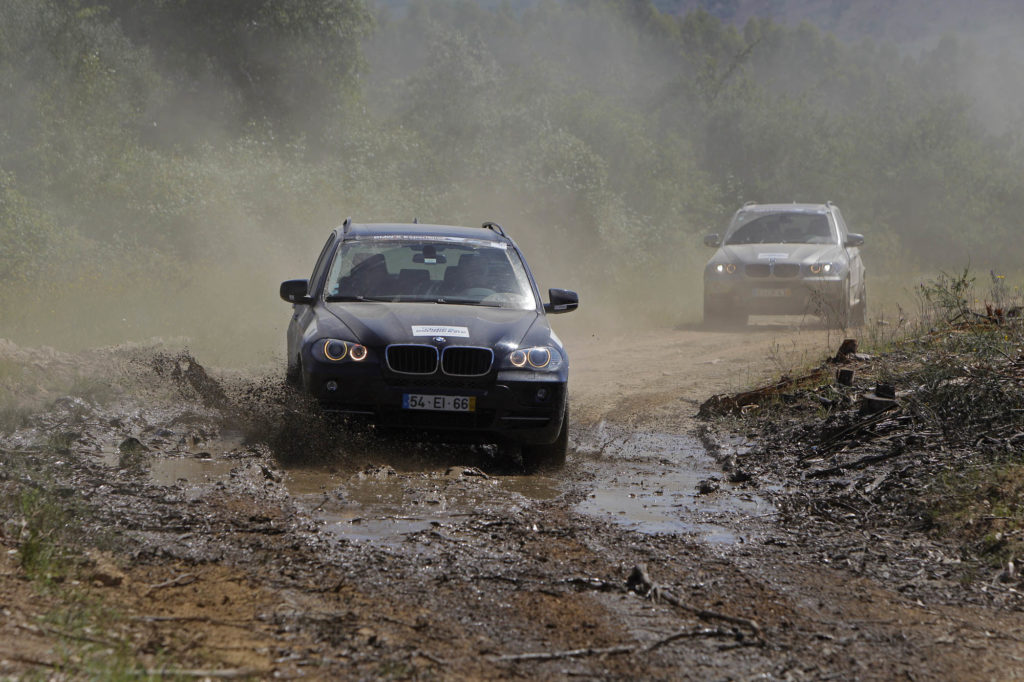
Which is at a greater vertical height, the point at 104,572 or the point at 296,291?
the point at 296,291

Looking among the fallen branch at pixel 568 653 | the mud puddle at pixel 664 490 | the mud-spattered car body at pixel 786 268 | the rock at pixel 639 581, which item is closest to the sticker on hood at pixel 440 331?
the mud puddle at pixel 664 490

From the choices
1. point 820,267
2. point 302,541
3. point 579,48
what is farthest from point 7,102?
point 579,48

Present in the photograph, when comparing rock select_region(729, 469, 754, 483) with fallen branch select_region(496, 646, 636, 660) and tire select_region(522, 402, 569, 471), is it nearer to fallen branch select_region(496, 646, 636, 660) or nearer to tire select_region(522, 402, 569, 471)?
tire select_region(522, 402, 569, 471)

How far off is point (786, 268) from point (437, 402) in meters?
10.9

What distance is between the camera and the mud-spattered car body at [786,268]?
54.9 feet

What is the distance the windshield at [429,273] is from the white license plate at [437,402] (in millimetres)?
1209

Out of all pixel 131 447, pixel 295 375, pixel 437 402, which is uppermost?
pixel 295 375

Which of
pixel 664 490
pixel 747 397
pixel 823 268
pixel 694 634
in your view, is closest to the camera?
pixel 694 634

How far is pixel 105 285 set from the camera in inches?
674

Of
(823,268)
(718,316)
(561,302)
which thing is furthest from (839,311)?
(561,302)

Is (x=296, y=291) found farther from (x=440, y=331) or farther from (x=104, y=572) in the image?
(x=104, y=572)

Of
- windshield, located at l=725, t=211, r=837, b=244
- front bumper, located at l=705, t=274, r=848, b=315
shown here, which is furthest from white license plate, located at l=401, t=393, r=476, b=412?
windshield, located at l=725, t=211, r=837, b=244

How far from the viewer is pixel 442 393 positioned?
7.14 metres

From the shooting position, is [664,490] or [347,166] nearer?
[664,490]
